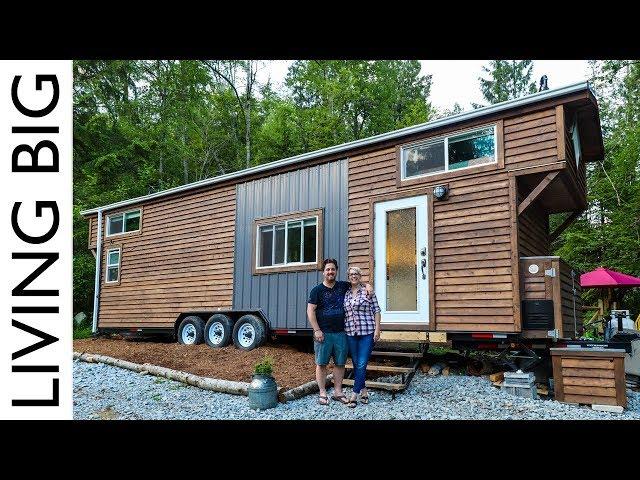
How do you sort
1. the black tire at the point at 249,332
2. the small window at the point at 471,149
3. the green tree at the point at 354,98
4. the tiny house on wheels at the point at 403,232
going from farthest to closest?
the green tree at the point at 354,98, the black tire at the point at 249,332, the small window at the point at 471,149, the tiny house on wheels at the point at 403,232

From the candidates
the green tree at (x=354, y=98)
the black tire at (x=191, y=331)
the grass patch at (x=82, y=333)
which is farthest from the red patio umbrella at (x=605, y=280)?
the green tree at (x=354, y=98)

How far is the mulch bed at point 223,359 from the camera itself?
21.5ft

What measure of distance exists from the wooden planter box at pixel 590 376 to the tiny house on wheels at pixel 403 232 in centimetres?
57

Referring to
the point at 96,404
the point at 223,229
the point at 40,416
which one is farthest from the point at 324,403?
the point at 223,229

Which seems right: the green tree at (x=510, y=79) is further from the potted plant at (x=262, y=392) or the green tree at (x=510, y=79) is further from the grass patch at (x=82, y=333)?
the potted plant at (x=262, y=392)

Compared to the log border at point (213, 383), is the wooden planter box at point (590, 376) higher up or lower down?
higher up

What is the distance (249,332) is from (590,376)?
5379 mm

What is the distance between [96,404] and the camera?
18.1 ft

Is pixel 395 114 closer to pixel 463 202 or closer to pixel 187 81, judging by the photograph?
pixel 187 81

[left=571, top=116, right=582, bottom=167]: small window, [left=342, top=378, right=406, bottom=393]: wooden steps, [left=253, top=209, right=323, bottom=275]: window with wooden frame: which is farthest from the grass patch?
[left=571, top=116, right=582, bottom=167]: small window

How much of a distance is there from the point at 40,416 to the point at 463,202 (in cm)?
566

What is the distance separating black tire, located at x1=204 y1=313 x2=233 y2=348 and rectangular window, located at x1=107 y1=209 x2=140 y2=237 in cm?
342

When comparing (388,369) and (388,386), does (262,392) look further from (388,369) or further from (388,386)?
(388,369)

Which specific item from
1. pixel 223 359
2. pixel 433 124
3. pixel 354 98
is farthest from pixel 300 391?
pixel 354 98
